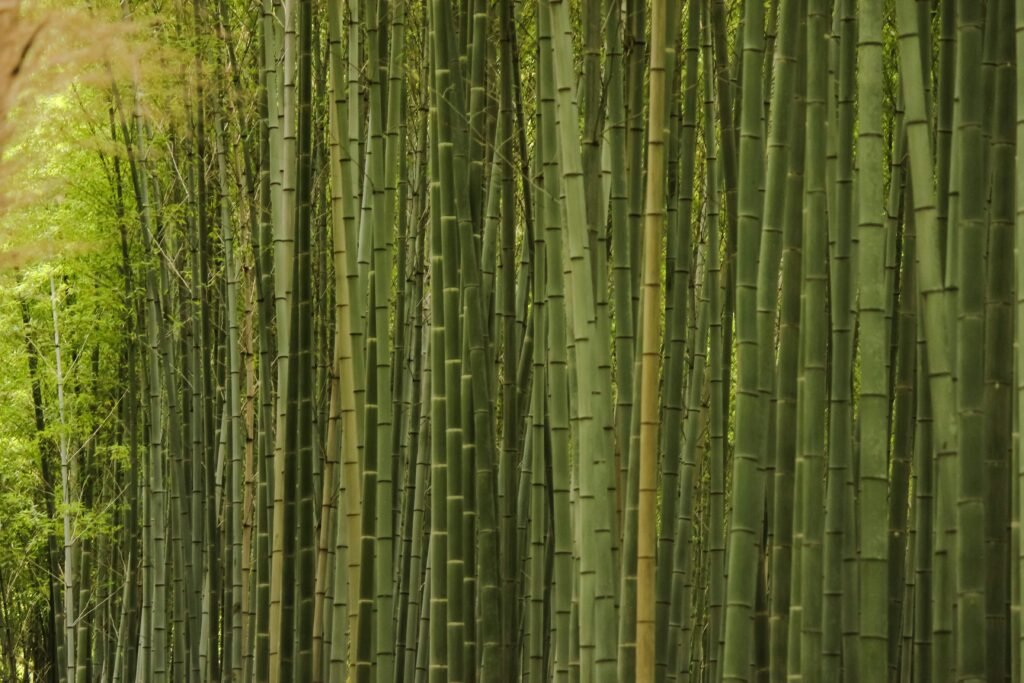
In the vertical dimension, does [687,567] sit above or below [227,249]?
below

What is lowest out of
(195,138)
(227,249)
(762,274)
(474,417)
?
(474,417)

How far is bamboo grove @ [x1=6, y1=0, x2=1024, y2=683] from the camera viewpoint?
2309mm

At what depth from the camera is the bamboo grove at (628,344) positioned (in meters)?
2.31

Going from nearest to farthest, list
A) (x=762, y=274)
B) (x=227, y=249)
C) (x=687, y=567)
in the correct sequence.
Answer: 1. (x=762, y=274)
2. (x=687, y=567)
3. (x=227, y=249)

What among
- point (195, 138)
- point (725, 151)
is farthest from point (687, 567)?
point (195, 138)

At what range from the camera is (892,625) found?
3.16 m

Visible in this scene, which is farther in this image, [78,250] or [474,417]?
[78,250]

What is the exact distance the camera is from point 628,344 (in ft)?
9.39

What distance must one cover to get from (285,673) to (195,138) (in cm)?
293

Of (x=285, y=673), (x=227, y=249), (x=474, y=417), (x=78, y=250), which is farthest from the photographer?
(x=78, y=250)

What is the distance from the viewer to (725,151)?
330 centimetres

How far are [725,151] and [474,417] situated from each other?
0.96 m

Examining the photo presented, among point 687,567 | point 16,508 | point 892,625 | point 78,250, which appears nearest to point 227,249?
point 78,250

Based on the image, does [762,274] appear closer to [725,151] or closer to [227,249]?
[725,151]
